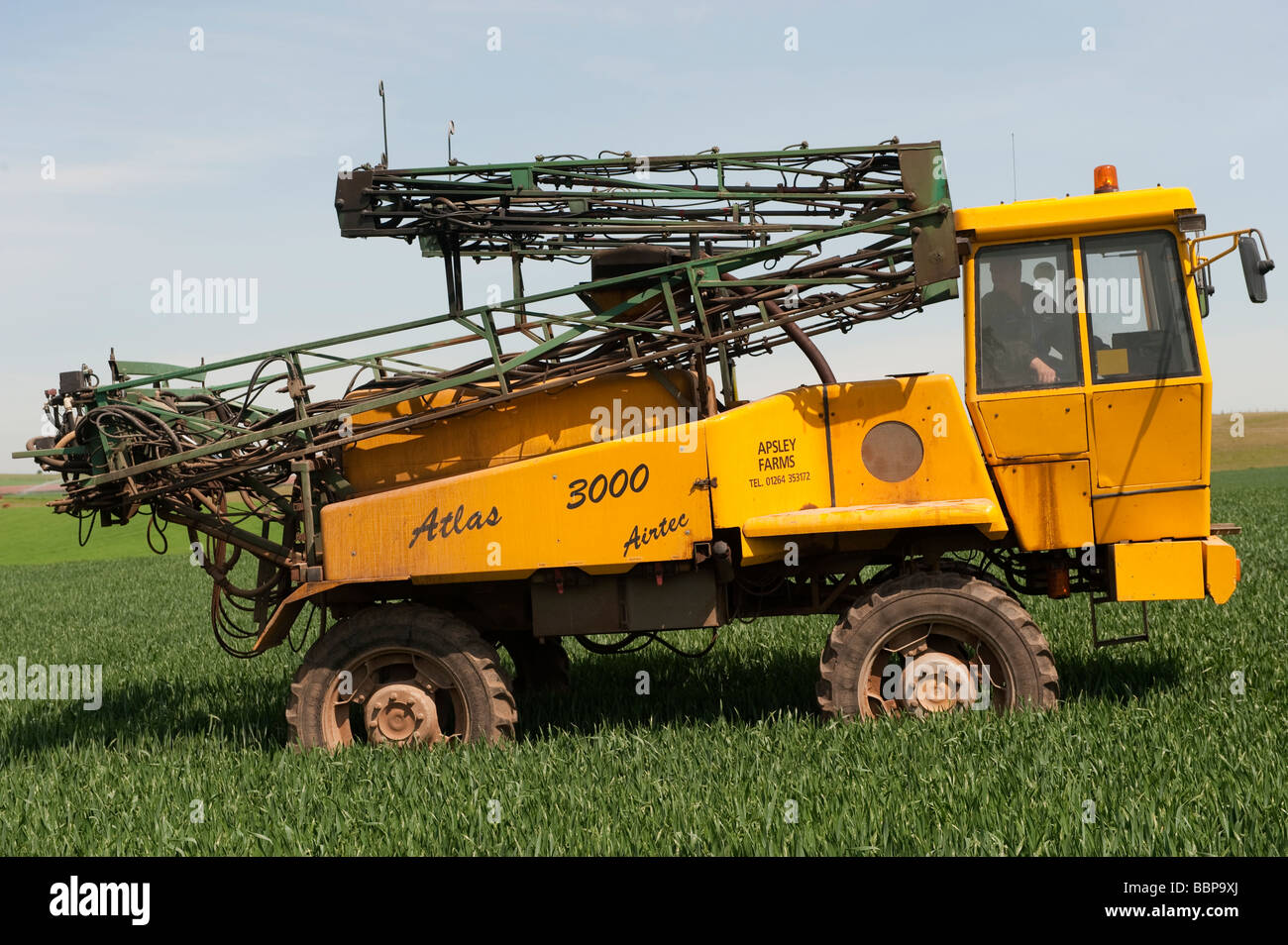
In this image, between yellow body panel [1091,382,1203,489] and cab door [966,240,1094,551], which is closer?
yellow body panel [1091,382,1203,489]

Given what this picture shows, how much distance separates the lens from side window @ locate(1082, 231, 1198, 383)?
22.2ft

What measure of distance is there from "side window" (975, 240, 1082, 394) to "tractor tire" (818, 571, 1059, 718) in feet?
4.45

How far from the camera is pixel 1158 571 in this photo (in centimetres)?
674

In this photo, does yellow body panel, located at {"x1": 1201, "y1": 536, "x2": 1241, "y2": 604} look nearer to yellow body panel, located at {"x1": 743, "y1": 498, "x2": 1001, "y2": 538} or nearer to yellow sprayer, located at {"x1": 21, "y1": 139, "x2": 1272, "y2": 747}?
yellow sprayer, located at {"x1": 21, "y1": 139, "x2": 1272, "y2": 747}

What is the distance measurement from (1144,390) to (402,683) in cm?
516

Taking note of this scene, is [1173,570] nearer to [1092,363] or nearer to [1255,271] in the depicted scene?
[1092,363]

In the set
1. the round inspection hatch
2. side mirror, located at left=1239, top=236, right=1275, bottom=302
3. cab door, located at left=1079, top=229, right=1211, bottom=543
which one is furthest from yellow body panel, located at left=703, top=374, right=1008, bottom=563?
side mirror, located at left=1239, top=236, right=1275, bottom=302

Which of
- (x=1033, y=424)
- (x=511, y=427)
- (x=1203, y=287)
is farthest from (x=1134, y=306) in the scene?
(x=511, y=427)

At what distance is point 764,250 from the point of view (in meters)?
7.01

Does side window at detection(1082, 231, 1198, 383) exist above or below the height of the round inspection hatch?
above

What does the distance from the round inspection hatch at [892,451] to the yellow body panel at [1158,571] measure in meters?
1.40

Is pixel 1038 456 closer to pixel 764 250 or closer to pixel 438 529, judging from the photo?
pixel 764 250
